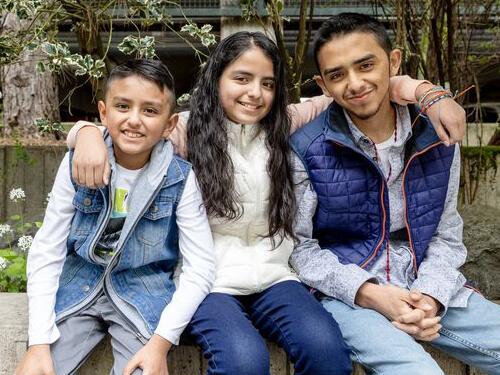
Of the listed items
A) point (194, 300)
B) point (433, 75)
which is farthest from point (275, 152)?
point (433, 75)

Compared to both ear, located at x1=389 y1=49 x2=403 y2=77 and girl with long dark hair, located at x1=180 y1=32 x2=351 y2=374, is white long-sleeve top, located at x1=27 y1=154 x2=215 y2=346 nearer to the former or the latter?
girl with long dark hair, located at x1=180 y1=32 x2=351 y2=374

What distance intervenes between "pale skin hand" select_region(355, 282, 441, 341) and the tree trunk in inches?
146

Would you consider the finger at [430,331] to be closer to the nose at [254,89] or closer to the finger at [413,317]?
the finger at [413,317]

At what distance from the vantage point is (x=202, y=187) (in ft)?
6.73

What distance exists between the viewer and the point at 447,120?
6.35 ft

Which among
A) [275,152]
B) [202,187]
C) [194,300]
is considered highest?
[275,152]

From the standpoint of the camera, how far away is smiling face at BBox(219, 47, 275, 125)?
7.00 feet

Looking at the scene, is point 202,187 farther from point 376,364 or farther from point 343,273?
point 376,364

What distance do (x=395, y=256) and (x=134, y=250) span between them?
94 cm

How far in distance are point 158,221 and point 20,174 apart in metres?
3.04

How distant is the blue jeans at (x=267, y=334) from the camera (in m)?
1.71

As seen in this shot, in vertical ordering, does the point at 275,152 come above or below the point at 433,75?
below

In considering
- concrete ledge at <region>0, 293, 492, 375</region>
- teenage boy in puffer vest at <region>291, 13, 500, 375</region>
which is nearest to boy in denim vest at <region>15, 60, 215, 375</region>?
concrete ledge at <region>0, 293, 492, 375</region>

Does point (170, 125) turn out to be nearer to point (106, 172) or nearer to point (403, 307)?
point (106, 172)
